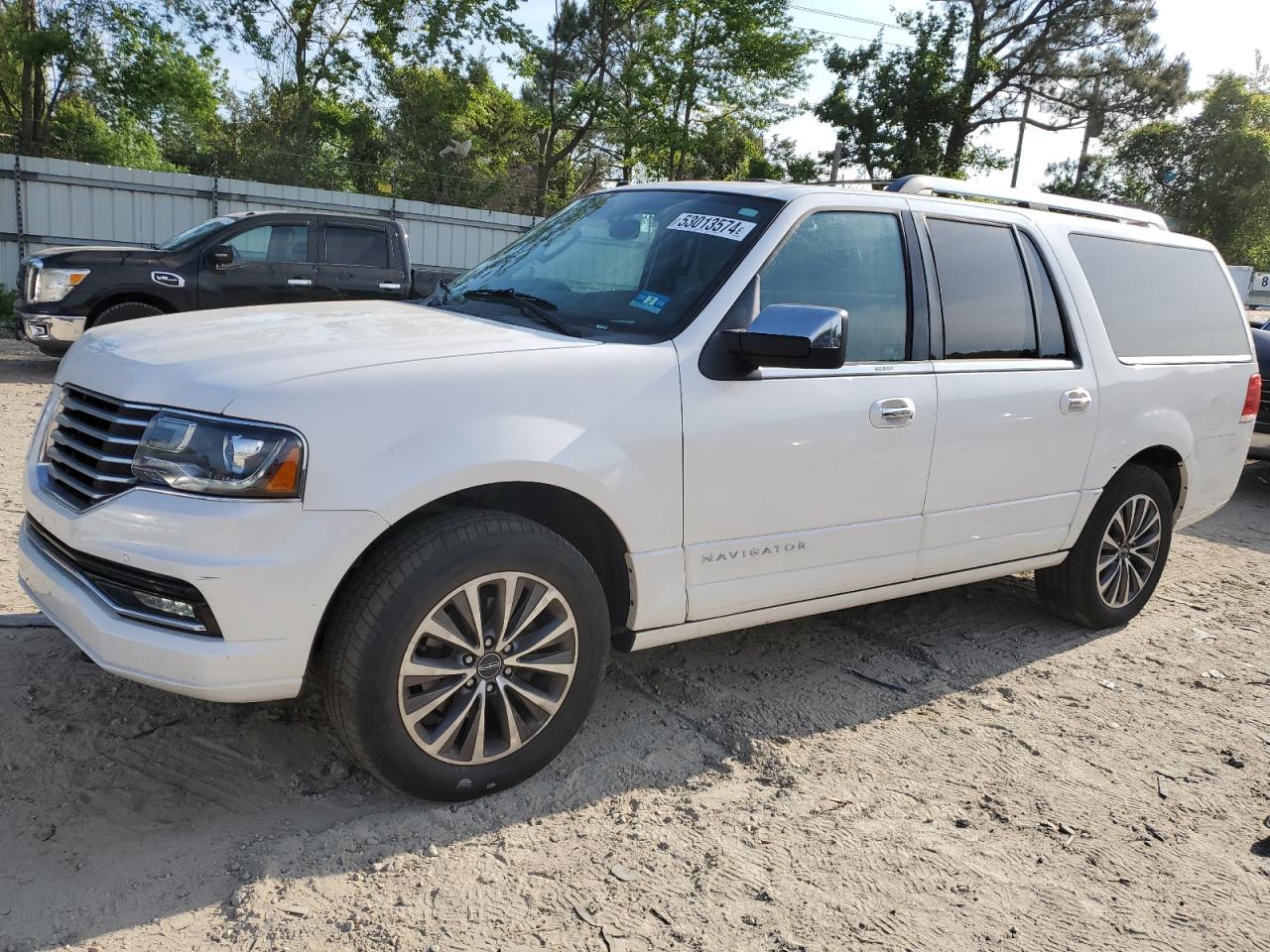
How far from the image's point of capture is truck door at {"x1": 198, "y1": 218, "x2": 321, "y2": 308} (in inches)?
411

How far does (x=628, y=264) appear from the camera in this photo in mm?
3703

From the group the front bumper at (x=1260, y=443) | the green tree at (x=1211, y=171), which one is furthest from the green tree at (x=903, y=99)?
the front bumper at (x=1260, y=443)

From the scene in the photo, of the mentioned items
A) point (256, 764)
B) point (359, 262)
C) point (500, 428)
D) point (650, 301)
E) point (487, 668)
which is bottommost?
point (256, 764)

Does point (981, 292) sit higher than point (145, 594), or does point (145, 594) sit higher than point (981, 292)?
point (981, 292)

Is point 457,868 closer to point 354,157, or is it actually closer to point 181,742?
point 181,742

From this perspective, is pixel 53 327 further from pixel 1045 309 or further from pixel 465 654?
pixel 1045 309

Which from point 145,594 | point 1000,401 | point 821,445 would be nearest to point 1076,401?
point 1000,401

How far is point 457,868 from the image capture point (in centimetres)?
276

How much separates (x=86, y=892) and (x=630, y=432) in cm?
186

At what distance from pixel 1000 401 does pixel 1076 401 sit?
528mm

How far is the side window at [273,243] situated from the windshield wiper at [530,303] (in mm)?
7686

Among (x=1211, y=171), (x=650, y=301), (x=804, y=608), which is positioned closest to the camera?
(x=650, y=301)

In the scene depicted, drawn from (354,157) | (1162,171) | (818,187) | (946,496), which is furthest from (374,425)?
(1162,171)

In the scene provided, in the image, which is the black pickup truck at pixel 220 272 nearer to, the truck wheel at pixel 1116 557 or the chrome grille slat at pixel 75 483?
the truck wheel at pixel 1116 557
